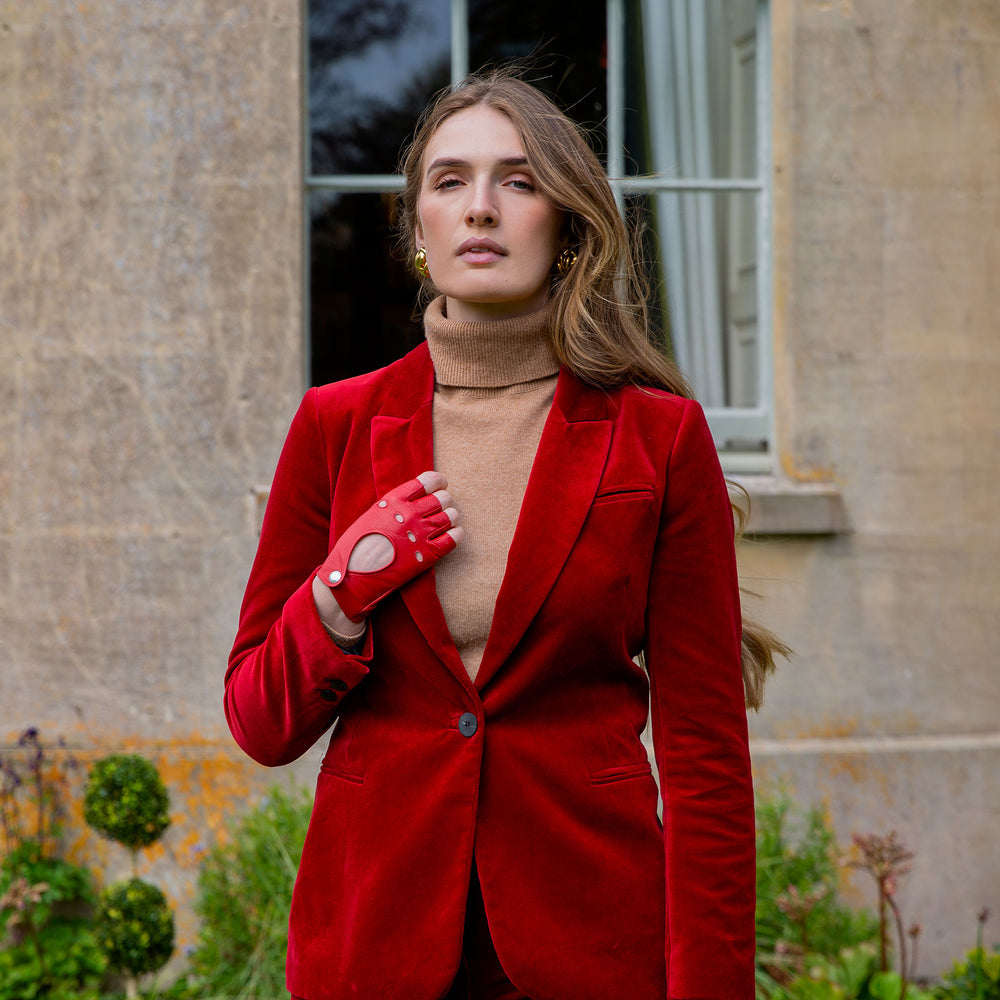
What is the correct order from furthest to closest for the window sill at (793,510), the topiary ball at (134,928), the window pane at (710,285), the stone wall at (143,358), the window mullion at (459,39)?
the window pane at (710,285), the window mullion at (459,39), the window sill at (793,510), the stone wall at (143,358), the topiary ball at (134,928)

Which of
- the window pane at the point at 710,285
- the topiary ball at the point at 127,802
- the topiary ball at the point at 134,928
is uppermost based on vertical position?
the window pane at the point at 710,285

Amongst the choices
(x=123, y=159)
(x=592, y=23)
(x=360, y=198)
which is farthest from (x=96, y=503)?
(x=592, y=23)

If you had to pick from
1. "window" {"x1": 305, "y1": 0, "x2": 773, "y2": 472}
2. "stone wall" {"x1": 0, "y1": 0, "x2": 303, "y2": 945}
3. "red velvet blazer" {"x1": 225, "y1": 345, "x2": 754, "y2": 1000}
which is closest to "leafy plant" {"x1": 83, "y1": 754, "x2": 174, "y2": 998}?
"stone wall" {"x1": 0, "y1": 0, "x2": 303, "y2": 945}

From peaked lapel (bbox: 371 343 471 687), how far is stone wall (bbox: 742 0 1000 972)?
238 cm

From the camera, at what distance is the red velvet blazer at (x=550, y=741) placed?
5.03ft

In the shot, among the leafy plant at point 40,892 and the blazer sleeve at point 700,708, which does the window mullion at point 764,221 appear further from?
the leafy plant at point 40,892

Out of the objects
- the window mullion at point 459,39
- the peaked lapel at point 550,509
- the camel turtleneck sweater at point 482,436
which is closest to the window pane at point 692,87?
the window mullion at point 459,39

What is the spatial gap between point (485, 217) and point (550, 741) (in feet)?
2.52

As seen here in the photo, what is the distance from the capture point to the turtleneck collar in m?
1.75

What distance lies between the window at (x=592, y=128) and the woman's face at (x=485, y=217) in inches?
92.9

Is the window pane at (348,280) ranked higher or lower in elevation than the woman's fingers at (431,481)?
higher

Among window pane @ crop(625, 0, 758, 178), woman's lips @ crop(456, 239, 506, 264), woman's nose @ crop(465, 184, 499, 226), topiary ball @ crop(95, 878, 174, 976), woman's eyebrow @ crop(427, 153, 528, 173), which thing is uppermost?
window pane @ crop(625, 0, 758, 178)

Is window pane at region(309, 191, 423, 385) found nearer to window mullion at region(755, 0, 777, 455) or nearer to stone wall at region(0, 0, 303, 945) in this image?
stone wall at region(0, 0, 303, 945)

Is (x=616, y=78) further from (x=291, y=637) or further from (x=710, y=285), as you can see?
(x=291, y=637)
